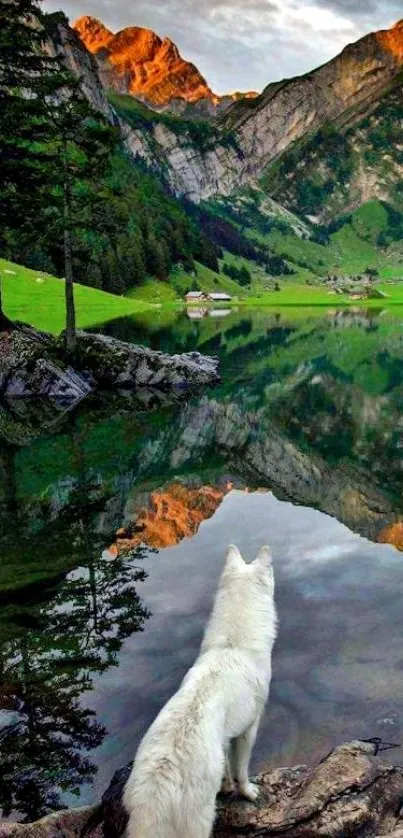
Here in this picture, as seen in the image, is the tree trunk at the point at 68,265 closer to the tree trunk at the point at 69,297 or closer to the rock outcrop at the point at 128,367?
the tree trunk at the point at 69,297

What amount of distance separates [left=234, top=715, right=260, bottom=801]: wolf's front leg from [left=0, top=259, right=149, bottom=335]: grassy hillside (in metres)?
65.2

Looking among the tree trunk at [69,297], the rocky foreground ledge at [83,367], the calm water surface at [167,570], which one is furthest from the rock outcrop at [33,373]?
the calm water surface at [167,570]

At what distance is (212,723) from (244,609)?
A: 2.01m

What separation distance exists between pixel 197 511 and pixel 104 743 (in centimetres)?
1295

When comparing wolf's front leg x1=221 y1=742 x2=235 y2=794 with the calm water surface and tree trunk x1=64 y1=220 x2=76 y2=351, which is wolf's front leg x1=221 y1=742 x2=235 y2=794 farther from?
tree trunk x1=64 y1=220 x2=76 y2=351

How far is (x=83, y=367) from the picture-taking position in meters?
50.6

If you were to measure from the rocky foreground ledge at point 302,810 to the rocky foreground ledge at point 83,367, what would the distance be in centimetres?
3701

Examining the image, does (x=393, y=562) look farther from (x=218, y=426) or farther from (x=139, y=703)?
(x=218, y=426)

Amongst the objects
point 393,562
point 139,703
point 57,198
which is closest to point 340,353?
point 57,198

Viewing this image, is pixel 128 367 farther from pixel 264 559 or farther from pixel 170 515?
pixel 264 559

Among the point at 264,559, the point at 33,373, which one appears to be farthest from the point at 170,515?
the point at 33,373

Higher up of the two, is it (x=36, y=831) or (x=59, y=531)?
(x=36, y=831)

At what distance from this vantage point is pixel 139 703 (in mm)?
11219

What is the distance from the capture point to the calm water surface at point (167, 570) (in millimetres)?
10539
